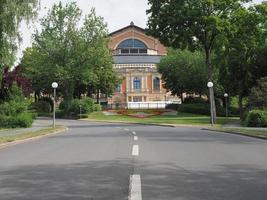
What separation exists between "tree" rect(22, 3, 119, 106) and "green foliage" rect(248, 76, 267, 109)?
28515 mm

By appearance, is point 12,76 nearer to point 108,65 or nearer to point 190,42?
point 190,42

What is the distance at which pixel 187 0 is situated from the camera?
1876 inches

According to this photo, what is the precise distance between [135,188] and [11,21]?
25.7m

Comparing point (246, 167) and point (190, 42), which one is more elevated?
point (190, 42)

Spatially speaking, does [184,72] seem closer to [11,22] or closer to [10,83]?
[10,83]

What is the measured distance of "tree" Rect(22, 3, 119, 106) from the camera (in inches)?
2968

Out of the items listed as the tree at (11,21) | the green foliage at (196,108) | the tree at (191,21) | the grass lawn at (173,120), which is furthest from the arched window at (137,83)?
the tree at (11,21)

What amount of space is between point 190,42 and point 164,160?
3546 centimetres

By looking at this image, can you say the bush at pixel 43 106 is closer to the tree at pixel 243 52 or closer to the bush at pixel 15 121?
the tree at pixel 243 52

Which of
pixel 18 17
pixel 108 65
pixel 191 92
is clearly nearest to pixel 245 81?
pixel 191 92

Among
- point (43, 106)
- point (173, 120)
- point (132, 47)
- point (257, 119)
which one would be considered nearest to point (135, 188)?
point (257, 119)

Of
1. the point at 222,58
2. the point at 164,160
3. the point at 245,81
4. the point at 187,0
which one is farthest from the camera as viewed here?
the point at 245,81

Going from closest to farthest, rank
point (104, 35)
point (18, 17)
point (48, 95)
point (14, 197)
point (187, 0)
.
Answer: point (14, 197), point (18, 17), point (187, 0), point (104, 35), point (48, 95)

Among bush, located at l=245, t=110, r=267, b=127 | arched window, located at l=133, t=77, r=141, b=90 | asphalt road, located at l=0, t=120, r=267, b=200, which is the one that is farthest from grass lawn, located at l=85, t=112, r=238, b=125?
asphalt road, located at l=0, t=120, r=267, b=200
